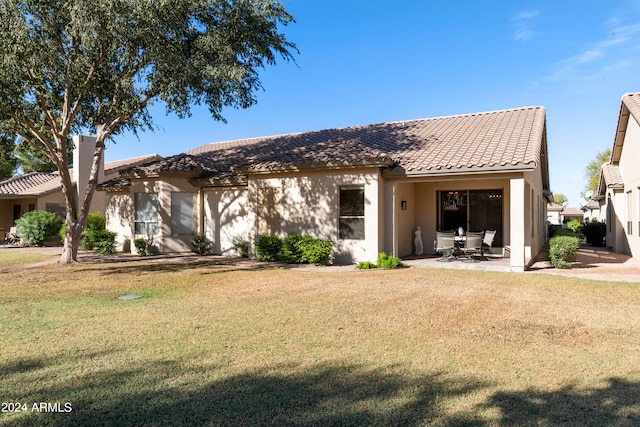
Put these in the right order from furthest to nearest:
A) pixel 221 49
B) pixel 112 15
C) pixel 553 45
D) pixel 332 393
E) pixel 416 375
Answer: pixel 553 45, pixel 221 49, pixel 112 15, pixel 416 375, pixel 332 393

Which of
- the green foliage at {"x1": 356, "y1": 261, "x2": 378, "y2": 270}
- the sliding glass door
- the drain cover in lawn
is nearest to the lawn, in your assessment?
the drain cover in lawn

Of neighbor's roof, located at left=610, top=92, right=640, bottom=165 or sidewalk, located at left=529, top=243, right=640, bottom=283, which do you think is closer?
sidewalk, located at left=529, top=243, right=640, bottom=283

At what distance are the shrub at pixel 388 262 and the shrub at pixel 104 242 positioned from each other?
1172cm

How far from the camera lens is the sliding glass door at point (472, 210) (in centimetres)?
1526

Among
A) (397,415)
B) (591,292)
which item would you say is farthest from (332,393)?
(591,292)

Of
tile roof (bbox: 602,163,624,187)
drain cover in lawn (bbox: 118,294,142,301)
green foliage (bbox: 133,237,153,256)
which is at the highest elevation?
tile roof (bbox: 602,163,624,187)

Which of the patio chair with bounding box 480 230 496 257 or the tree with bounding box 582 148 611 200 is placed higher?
the tree with bounding box 582 148 611 200

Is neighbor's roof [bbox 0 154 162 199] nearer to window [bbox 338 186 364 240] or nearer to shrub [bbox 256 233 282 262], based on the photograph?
shrub [bbox 256 233 282 262]

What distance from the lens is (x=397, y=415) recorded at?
354 cm

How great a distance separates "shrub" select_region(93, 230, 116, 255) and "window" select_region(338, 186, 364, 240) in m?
10.3

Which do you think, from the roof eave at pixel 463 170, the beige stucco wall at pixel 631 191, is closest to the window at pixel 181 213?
the roof eave at pixel 463 170

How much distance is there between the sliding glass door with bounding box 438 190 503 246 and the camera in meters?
15.3

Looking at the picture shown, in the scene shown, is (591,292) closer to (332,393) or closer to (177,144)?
(332,393)

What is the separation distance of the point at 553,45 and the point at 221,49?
39.4 feet
